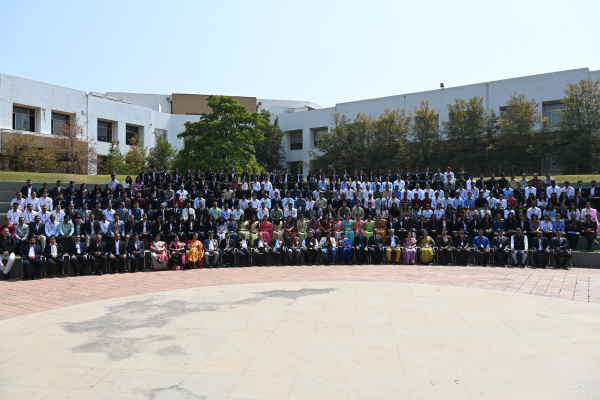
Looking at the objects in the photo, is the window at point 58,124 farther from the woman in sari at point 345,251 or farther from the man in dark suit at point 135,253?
the woman in sari at point 345,251

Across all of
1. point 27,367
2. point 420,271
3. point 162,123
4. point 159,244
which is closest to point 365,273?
point 420,271

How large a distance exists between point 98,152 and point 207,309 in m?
32.1

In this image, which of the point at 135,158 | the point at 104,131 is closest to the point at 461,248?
the point at 135,158

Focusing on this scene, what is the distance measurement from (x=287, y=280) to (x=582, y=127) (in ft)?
82.1

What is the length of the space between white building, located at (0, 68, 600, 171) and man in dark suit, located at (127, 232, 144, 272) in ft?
69.5

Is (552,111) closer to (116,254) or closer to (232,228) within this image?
(232,228)

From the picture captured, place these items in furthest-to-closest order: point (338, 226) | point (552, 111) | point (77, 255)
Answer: point (552, 111) < point (338, 226) < point (77, 255)

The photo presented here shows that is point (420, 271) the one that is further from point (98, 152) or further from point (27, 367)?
point (98, 152)

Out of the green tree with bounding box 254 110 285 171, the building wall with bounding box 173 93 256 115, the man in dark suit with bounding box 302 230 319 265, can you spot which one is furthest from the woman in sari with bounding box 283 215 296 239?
the building wall with bounding box 173 93 256 115

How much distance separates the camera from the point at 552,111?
31.8 metres

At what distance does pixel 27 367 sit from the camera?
591 cm

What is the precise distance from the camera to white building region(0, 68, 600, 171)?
31391 millimetres

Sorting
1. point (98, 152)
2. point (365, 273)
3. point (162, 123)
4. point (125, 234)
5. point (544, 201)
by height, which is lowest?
point (365, 273)

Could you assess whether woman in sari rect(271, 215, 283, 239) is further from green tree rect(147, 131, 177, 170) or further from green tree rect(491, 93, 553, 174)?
green tree rect(147, 131, 177, 170)
